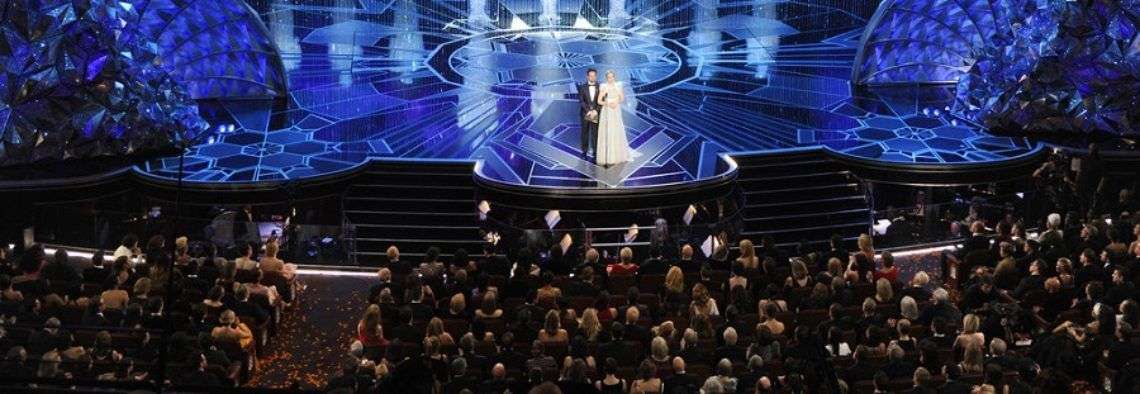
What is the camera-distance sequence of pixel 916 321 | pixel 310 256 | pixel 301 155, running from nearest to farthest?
pixel 916 321 → pixel 310 256 → pixel 301 155

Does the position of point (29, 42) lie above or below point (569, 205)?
above

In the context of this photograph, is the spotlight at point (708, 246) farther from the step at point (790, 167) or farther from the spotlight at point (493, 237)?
the step at point (790, 167)

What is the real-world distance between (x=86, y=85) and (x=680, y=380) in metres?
11.1

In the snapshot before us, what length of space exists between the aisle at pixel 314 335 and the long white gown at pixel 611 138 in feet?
11.9

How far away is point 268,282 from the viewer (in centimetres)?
1600

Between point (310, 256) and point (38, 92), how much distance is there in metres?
4.61

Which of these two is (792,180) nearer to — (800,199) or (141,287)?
(800,199)

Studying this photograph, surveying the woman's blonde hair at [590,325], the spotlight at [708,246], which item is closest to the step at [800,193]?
the spotlight at [708,246]

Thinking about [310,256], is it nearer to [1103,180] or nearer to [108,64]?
[108,64]

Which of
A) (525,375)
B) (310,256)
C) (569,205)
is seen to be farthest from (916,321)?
(310,256)

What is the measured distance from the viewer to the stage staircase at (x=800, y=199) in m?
19.0

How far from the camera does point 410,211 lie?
19203 mm

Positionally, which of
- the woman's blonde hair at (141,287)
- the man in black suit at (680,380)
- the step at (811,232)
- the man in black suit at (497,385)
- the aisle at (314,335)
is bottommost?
the aisle at (314,335)

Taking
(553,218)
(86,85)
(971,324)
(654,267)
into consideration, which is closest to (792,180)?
(553,218)
